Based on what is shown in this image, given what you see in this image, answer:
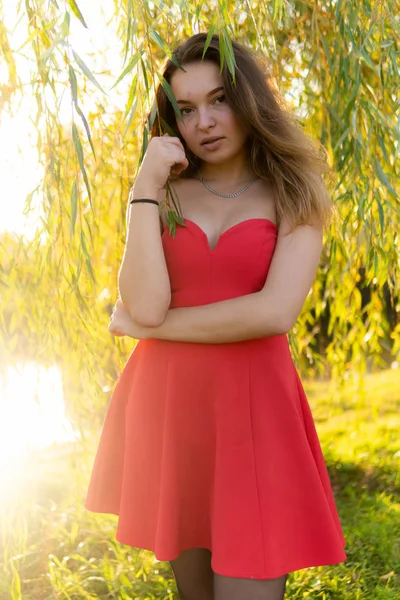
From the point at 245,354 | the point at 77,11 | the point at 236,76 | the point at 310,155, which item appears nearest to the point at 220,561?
the point at 245,354

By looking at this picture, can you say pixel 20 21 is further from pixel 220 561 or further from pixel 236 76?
pixel 220 561

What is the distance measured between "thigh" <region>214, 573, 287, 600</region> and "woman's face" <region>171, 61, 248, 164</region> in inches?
36.2

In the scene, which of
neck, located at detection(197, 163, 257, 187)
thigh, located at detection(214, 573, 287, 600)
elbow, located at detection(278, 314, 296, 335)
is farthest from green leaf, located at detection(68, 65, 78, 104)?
thigh, located at detection(214, 573, 287, 600)

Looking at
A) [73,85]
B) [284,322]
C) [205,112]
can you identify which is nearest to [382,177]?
[205,112]

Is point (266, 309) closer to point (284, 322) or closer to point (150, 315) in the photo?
point (284, 322)

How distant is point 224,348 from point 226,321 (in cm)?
10

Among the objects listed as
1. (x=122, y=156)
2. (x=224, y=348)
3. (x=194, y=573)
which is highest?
(x=122, y=156)

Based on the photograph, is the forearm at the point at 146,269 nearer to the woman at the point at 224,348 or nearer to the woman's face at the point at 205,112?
the woman at the point at 224,348

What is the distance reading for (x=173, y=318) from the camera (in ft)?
5.49

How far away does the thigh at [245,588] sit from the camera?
1.58 metres

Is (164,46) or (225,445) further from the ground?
(164,46)

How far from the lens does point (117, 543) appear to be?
3.03 meters

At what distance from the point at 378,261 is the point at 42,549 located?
5.83ft

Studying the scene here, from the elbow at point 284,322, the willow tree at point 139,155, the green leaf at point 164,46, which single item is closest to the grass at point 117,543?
the willow tree at point 139,155
